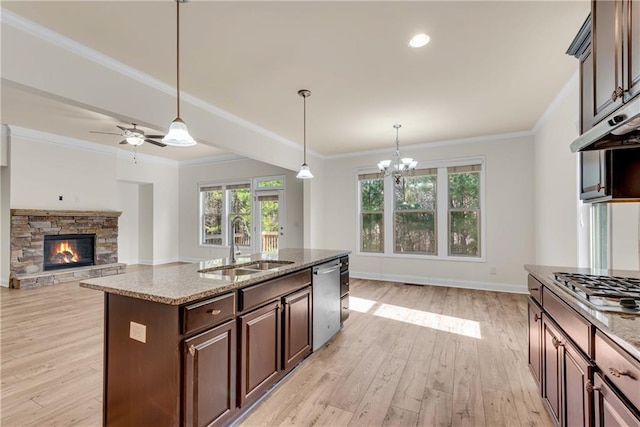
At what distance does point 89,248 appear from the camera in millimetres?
6574

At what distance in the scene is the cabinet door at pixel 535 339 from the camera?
6.57 feet

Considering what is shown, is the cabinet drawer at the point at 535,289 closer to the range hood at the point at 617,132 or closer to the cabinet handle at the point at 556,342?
the cabinet handle at the point at 556,342

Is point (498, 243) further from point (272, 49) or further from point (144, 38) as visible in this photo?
point (144, 38)

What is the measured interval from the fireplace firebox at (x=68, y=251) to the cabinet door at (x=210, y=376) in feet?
20.5

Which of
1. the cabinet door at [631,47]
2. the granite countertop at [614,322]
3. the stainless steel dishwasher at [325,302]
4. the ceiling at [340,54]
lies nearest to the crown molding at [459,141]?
the ceiling at [340,54]

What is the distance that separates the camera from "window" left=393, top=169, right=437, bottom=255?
5891 mm

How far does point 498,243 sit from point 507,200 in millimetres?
772

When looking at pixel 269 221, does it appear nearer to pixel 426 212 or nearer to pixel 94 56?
pixel 426 212

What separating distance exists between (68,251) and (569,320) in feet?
26.3

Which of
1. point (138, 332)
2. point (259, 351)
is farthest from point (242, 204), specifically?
point (138, 332)

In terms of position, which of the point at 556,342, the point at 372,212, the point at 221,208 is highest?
the point at 221,208

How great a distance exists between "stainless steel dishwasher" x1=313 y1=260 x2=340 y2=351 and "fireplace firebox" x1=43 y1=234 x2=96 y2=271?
6039 millimetres

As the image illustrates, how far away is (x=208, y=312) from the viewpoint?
5.48ft

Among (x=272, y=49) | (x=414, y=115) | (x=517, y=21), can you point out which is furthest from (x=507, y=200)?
(x=272, y=49)
